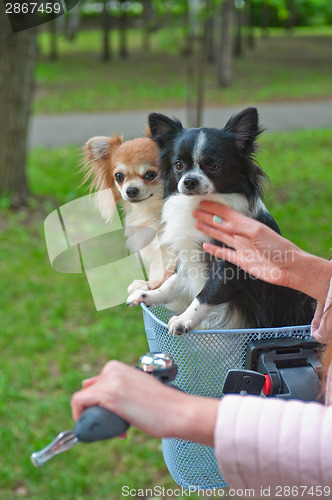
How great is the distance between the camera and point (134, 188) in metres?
1.74

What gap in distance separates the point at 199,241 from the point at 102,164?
1.34 feet

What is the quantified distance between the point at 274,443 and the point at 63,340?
130 inches

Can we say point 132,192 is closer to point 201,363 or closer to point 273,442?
point 201,363

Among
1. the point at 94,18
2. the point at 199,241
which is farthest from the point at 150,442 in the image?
the point at 94,18

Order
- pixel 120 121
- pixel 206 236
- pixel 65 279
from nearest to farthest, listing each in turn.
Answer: pixel 206 236, pixel 65 279, pixel 120 121

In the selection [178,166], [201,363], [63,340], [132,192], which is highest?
[178,166]

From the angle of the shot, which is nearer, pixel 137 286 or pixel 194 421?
pixel 194 421

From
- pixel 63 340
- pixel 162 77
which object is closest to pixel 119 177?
pixel 63 340

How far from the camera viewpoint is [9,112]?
19.9 ft

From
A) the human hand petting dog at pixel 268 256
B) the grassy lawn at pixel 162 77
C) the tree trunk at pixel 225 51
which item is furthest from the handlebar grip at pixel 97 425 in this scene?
the tree trunk at pixel 225 51

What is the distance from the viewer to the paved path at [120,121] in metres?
9.84

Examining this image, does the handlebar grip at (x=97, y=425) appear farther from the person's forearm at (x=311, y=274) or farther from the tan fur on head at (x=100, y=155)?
the tan fur on head at (x=100, y=155)

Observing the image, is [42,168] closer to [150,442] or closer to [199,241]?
[150,442]

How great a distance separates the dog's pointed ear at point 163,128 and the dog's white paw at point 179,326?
0.51 m
